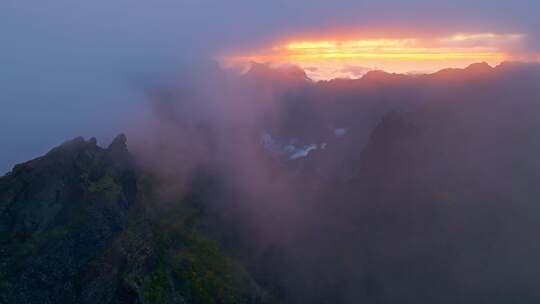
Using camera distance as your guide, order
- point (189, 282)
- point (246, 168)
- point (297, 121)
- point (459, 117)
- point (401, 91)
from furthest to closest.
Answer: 1. point (297, 121)
2. point (401, 91)
3. point (246, 168)
4. point (459, 117)
5. point (189, 282)

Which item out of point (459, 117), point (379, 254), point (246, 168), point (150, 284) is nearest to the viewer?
Answer: point (150, 284)

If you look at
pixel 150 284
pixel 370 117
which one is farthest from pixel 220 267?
pixel 370 117

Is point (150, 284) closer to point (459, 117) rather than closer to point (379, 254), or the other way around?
point (379, 254)

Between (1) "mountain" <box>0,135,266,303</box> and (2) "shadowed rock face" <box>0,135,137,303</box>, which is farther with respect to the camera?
(2) "shadowed rock face" <box>0,135,137,303</box>

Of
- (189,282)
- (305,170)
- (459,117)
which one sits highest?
(459,117)

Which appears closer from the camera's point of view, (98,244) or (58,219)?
(98,244)

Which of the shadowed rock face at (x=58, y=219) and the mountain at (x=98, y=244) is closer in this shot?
the mountain at (x=98, y=244)

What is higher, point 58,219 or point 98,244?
point 58,219

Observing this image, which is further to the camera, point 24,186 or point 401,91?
point 401,91
